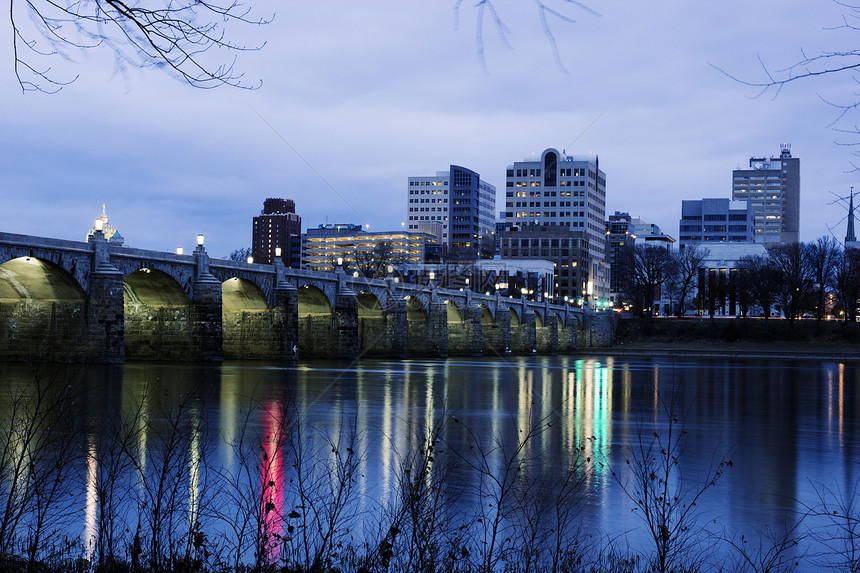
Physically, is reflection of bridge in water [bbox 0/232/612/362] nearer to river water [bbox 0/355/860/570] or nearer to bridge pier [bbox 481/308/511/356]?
bridge pier [bbox 481/308/511/356]

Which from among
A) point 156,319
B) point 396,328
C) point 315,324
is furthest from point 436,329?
point 156,319

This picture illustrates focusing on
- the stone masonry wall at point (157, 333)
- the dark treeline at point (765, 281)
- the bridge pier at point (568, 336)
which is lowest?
the bridge pier at point (568, 336)

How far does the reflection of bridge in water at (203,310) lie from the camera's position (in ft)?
163

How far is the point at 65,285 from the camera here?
4994 cm

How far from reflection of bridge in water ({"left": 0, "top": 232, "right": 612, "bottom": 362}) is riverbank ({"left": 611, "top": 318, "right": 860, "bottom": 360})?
2985 centimetres

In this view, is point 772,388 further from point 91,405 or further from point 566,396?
point 91,405

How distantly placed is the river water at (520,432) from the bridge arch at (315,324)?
25628 millimetres

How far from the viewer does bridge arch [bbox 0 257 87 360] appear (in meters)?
49.4

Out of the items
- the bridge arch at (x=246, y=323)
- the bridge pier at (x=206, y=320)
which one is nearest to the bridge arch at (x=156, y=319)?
the bridge pier at (x=206, y=320)

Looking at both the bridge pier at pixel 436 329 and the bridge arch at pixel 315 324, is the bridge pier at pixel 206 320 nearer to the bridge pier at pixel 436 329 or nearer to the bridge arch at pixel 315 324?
the bridge arch at pixel 315 324

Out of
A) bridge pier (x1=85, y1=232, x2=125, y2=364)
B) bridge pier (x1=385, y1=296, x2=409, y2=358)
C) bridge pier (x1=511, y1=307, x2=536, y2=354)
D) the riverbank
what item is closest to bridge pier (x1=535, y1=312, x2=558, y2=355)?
bridge pier (x1=511, y1=307, x2=536, y2=354)

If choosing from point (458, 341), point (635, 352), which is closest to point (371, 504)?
point (458, 341)

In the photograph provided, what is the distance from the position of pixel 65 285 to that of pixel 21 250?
14.3ft

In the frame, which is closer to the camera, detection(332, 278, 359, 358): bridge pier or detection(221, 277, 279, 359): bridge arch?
detection(221, 277, 279, 359): bridge arch
